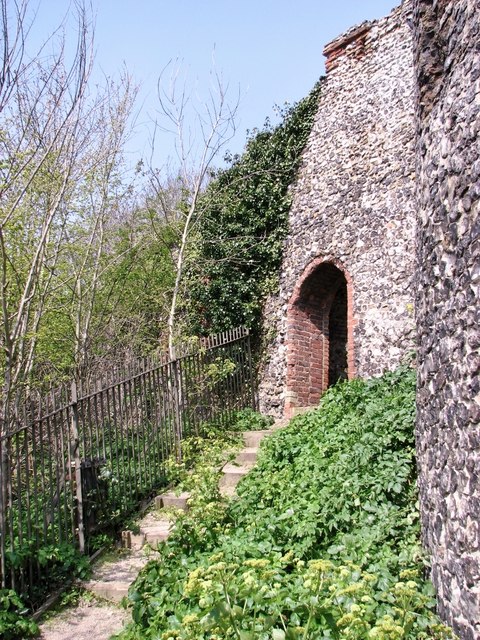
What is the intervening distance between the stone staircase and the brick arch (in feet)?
7.18

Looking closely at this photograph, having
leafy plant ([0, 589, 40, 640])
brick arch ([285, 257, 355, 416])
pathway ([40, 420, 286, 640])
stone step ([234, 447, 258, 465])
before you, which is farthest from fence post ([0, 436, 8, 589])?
brick arch ([285, 257, 355, 416])

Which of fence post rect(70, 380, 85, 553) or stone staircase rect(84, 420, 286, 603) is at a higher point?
fence post rect(70, 380, 85, 553)

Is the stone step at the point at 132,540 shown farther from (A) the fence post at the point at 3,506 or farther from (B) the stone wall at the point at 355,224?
(B) the stone wall at the point at 355,224

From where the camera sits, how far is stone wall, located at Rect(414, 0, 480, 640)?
10.1 ft

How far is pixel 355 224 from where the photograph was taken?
8.93 m

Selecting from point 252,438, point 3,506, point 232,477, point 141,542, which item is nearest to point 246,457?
point 232,477

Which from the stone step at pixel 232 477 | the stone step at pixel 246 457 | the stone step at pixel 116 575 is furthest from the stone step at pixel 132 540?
the stone step at pixel 246 457

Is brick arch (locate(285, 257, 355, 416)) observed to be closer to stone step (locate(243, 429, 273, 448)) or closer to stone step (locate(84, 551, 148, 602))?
stone step (locate(243, 429, 273, 448))

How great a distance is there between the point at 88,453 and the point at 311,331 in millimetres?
5083

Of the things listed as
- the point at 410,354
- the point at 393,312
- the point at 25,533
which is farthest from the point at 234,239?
the point at 25,533

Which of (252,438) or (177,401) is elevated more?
(177,401)

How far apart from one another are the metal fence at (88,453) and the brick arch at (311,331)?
1760 millimetres

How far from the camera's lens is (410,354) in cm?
739

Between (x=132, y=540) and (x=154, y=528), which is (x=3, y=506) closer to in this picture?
(x=132, y=540)
